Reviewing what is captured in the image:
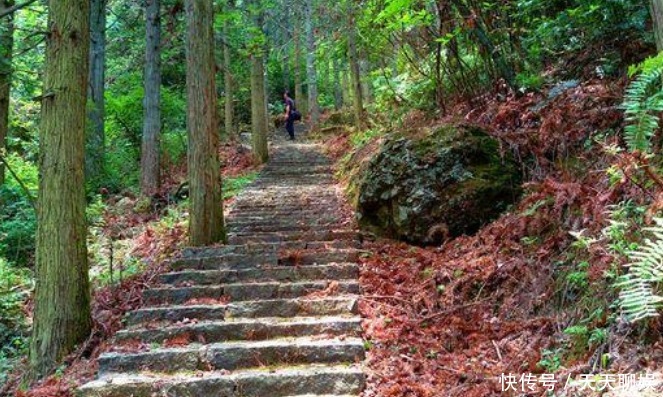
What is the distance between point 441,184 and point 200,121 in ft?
11.4

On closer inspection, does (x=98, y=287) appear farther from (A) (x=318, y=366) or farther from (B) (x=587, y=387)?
(B) (x=587, y=387)

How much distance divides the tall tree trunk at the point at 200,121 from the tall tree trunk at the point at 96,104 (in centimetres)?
757

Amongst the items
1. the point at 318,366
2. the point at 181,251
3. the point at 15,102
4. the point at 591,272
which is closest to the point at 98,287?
the point at 181,251

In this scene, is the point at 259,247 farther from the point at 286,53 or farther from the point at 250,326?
the point at 286,53

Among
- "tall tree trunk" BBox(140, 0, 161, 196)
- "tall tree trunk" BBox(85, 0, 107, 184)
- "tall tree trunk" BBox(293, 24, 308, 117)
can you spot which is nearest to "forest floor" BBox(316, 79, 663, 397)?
"tall tree trunk" BBox(140, 0, 161, 196)

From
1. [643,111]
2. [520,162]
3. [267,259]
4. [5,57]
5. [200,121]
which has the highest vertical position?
[5,57]

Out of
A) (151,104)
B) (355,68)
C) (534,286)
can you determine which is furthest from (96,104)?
(534,286)

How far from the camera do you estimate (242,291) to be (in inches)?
249

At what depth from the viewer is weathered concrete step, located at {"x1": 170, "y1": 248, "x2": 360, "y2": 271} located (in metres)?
6.95

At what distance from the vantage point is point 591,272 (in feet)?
13.8

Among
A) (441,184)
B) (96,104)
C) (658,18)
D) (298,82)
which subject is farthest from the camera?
(298,82)

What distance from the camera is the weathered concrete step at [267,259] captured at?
22.8ft

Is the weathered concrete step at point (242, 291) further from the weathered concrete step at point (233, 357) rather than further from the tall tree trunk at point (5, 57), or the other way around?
the tall tree trunk at point (5, 57)

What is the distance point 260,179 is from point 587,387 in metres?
10.5
